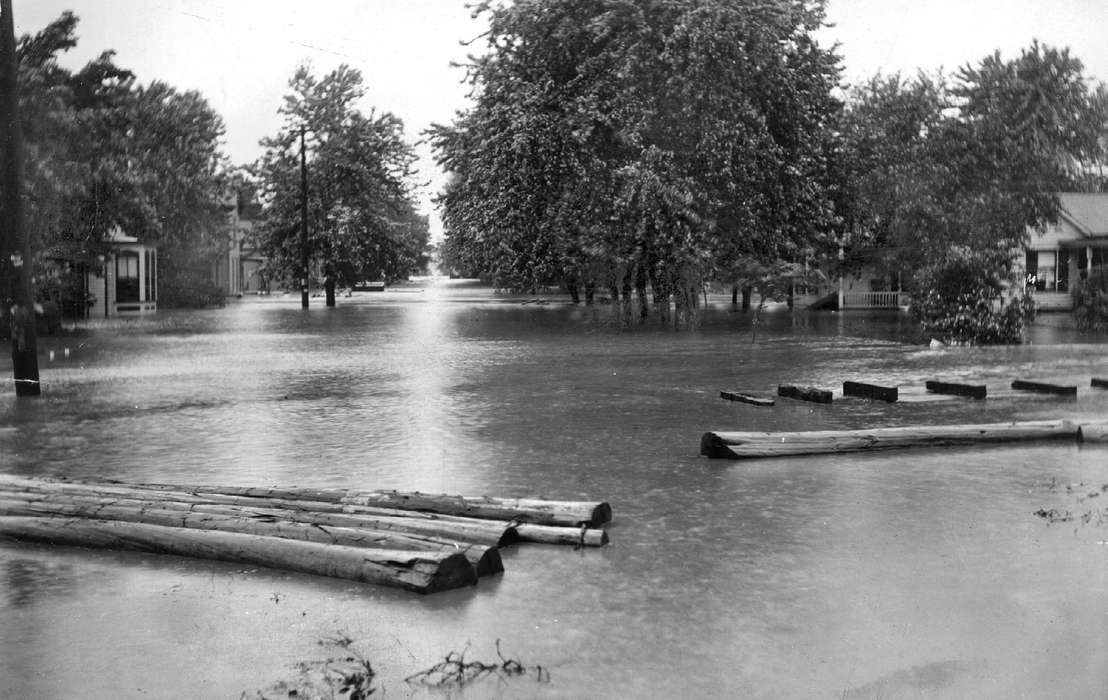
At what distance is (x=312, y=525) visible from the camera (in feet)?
24.6

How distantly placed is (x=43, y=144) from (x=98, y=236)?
28.7 ft

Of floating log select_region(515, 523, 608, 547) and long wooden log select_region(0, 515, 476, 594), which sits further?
floating log select_region(515, 523, 608, 547)

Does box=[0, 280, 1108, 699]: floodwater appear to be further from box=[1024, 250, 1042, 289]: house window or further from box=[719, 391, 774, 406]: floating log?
box=[1024, 250, 1042, 289]: house window

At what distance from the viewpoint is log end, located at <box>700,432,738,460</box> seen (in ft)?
38.1

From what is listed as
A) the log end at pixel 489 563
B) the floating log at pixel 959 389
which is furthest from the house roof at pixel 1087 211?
the log end at pixel 489 563

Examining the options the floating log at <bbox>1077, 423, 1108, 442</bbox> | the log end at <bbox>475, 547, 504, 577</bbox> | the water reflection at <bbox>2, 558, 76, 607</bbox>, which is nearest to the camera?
the water reflection at <bbox>2, 558, 76, 607</bbox>

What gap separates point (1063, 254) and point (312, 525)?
4895 centimetres

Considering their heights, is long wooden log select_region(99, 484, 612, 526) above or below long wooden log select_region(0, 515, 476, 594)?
above

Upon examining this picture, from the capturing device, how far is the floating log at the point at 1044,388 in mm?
16766

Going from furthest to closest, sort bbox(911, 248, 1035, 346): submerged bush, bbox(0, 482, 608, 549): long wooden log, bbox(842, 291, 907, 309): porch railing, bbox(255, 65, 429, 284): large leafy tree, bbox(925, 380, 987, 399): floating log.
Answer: bbox(255, 65, 429, 284): large leafy tree < bbox(842, 291, 907, 309): porch railing < bbox(911, 248, 1035, 346): submerged bush < bbox(925, 380, 987, 399): floating log < bbox(0, 482, 608, 549): long wooden log

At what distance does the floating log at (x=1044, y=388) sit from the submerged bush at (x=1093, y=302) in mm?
19761

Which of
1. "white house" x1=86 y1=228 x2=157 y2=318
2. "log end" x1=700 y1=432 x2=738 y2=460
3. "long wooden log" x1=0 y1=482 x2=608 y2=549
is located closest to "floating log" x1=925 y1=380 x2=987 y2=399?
"log end" x1=700 y1=432 x2=738 y2=460

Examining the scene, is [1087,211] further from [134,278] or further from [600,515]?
[600,515]

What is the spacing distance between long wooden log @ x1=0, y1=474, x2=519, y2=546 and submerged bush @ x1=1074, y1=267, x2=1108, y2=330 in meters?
32.1
